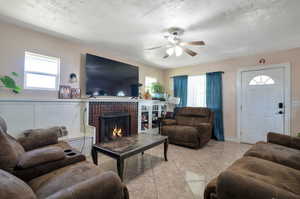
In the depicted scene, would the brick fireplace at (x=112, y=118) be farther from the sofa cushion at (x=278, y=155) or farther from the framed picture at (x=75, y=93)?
the sofa cushion at (x=278, y=155)

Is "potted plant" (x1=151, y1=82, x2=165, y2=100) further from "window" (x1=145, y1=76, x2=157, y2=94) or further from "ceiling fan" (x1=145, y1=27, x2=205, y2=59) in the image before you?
"ceiling fan" (x1=145, y1=27, x2=205, y2=59)

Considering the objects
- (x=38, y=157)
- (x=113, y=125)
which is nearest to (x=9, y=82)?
(x=38, y=157)

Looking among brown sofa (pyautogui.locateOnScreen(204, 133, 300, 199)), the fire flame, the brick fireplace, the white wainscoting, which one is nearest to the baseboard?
brown sofa (pyautogui.locateOnScreen(204, 133, 300, 199))

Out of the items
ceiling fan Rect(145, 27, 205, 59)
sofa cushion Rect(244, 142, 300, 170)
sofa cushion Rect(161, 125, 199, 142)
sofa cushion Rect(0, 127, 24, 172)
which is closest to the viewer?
sofa cushion Rect(0, 127, 24, 172)

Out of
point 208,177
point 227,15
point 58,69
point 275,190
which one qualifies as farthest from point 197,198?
point 58,69

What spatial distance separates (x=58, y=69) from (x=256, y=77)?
482cm

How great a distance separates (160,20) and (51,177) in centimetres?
238

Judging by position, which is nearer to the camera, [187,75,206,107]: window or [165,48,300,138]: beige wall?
[165,48,300,138]: beige wall

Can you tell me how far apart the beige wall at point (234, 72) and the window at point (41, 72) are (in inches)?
154

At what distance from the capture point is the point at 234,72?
13.8 feet

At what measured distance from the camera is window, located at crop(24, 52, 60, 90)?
2623 millimetres

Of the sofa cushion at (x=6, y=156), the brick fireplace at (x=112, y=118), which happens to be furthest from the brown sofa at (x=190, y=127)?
the sofa cushion at (x=6, y=156)

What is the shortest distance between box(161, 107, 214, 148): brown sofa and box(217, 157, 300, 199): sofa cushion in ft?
6.69

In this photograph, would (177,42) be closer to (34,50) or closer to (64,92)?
(64,92)
